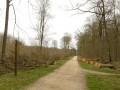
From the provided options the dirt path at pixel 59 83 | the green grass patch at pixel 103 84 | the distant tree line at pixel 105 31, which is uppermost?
the distant tree line at pixel 105 31

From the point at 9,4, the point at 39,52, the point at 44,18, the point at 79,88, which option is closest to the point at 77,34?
the point at 44,18

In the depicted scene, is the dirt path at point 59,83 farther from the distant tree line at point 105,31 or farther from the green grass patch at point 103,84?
the distant tree line at point 105,31

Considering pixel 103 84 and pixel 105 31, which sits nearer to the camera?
pixel 103 84

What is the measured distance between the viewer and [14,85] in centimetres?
1079

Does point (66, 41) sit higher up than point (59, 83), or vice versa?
point (66, 41)

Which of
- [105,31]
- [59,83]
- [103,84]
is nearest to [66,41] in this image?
[105,31]

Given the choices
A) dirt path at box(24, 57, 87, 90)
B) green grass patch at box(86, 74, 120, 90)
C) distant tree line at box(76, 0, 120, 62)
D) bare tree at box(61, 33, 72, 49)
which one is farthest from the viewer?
bare tree at box(61, 33, 72, 49)

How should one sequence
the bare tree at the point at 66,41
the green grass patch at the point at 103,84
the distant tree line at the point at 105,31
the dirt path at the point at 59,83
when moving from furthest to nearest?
the bare tree at the point at 66,41, the distant tree line at the point at 105,31, the green grass patch at the point at 103,84, the dirt path at the point at 59,83

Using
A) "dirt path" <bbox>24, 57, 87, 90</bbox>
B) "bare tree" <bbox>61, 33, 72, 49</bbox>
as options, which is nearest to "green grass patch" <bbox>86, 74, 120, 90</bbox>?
"dirt path" <bbox>24, 57, 87, 90</bbox>

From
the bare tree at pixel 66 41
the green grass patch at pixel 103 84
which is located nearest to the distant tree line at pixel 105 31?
the green grass patch at pixel 103 84

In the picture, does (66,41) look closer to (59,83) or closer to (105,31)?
(105,31)

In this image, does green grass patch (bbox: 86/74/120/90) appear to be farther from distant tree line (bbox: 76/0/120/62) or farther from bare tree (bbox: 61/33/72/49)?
bare tree (bbox: 61/33/72/49)

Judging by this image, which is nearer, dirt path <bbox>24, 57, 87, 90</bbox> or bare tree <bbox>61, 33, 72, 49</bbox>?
dirt path <bbox>24, 57, 87, 90</bbox>

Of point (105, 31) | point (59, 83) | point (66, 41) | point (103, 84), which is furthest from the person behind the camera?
point (66, 41)
